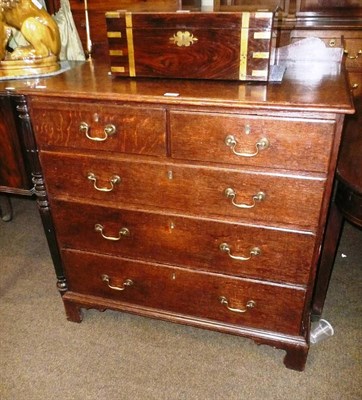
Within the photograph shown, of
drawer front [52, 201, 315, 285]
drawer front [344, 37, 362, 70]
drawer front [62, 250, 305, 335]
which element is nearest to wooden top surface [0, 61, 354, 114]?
drawer front [52, 201, 315, 285]

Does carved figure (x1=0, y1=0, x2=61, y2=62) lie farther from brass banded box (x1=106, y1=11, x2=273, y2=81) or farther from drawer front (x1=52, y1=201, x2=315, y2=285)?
drawer front (x1=52, y1=201, x2=315, y2=285)

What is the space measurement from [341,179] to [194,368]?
33.9 inches

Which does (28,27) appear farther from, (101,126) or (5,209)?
(5,209)

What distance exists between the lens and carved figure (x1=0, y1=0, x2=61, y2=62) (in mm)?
1387

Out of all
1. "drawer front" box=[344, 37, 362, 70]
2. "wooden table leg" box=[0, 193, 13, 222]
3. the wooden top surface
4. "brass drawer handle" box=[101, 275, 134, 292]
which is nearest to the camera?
the wooden top surface

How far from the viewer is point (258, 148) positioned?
1.10 metres

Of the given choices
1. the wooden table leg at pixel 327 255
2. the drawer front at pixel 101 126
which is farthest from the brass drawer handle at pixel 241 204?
the wooden table leg at pixel 327 255

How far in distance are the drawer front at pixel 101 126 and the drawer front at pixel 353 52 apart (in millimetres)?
1432

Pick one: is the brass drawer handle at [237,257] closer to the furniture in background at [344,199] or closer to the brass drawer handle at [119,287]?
the furniture in background at [344,199]

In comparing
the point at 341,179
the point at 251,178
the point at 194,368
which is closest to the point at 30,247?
the point at 194,368

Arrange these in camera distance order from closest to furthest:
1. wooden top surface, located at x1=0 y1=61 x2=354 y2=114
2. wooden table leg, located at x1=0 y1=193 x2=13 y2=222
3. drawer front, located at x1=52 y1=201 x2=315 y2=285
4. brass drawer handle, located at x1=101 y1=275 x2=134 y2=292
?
wooden top surface, located at x1=0 y1=61 x2=354 y2=114 < drawer front, located at x1=52 y1=201 x2=315 y2=285 < brass drawer handle, located at x1=101 y1=275 x2=134 y2=292 < wooden table leg, located at x1=0 y1=193 x2=13 y2=222

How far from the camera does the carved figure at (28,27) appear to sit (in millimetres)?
1387

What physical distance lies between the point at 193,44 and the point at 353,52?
4.33ft

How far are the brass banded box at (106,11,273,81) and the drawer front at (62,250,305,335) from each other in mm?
665
